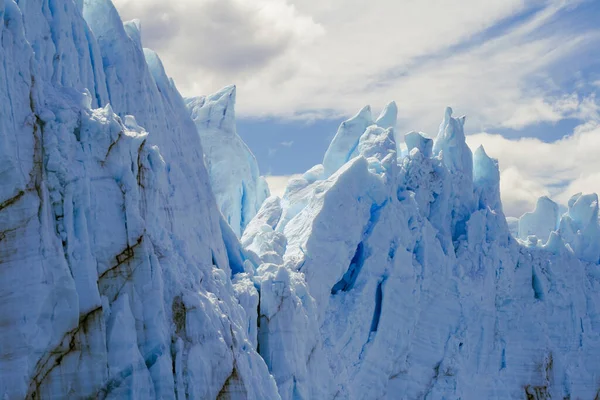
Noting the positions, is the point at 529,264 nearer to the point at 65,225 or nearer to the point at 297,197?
the point at 297,197

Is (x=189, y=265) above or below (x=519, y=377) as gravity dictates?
above

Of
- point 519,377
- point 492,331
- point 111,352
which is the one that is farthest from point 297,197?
point 111,352

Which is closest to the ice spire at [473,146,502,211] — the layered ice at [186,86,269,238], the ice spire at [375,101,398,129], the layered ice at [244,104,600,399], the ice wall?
the layered ice at [244,104,600,399]

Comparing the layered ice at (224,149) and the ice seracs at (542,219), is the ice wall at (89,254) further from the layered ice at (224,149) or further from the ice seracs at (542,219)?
the ice seracs at (542,219)

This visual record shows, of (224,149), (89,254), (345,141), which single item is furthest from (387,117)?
(89,254)

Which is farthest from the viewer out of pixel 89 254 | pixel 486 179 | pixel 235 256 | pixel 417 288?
pixel 486 179

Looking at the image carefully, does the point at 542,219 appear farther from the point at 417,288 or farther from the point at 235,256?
the point at 235,256
